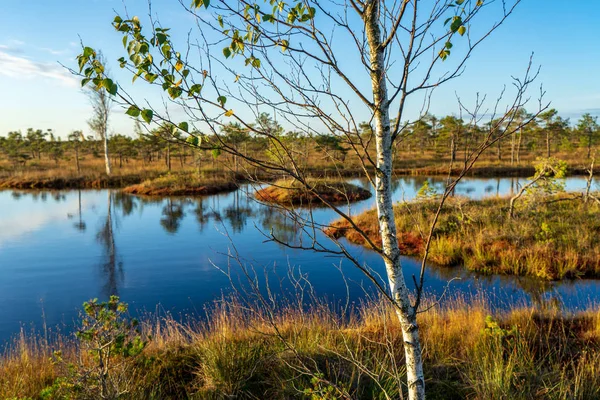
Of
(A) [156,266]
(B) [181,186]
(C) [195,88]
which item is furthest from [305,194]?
(B) [181,186]

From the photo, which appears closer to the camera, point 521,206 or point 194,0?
point 194,0

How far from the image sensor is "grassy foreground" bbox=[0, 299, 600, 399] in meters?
3.57

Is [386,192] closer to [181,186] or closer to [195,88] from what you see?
[195,88]

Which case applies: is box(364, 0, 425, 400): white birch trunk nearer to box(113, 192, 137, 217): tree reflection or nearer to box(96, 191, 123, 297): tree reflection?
box(96, 191, 123, 297): tree reflection

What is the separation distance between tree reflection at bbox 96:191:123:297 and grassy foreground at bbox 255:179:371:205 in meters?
4.15

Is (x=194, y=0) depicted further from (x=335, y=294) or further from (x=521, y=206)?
(x=521, y=206)

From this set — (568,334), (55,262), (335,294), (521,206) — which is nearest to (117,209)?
(55,262)

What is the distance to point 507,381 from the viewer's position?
3580mm

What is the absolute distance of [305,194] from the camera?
3.09 meters

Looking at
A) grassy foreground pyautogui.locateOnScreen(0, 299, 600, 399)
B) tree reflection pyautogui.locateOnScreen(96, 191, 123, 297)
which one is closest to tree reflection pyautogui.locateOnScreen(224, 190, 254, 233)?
tree reflection pyautogui.locateOnScreen(96, 191, 123, 297)

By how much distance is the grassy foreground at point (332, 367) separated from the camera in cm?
357

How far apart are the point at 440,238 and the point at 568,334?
267 inches

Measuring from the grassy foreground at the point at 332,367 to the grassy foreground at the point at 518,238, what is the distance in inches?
143

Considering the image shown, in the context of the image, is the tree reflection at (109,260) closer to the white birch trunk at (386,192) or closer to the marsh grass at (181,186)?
the white birch trunk at (386,192)
